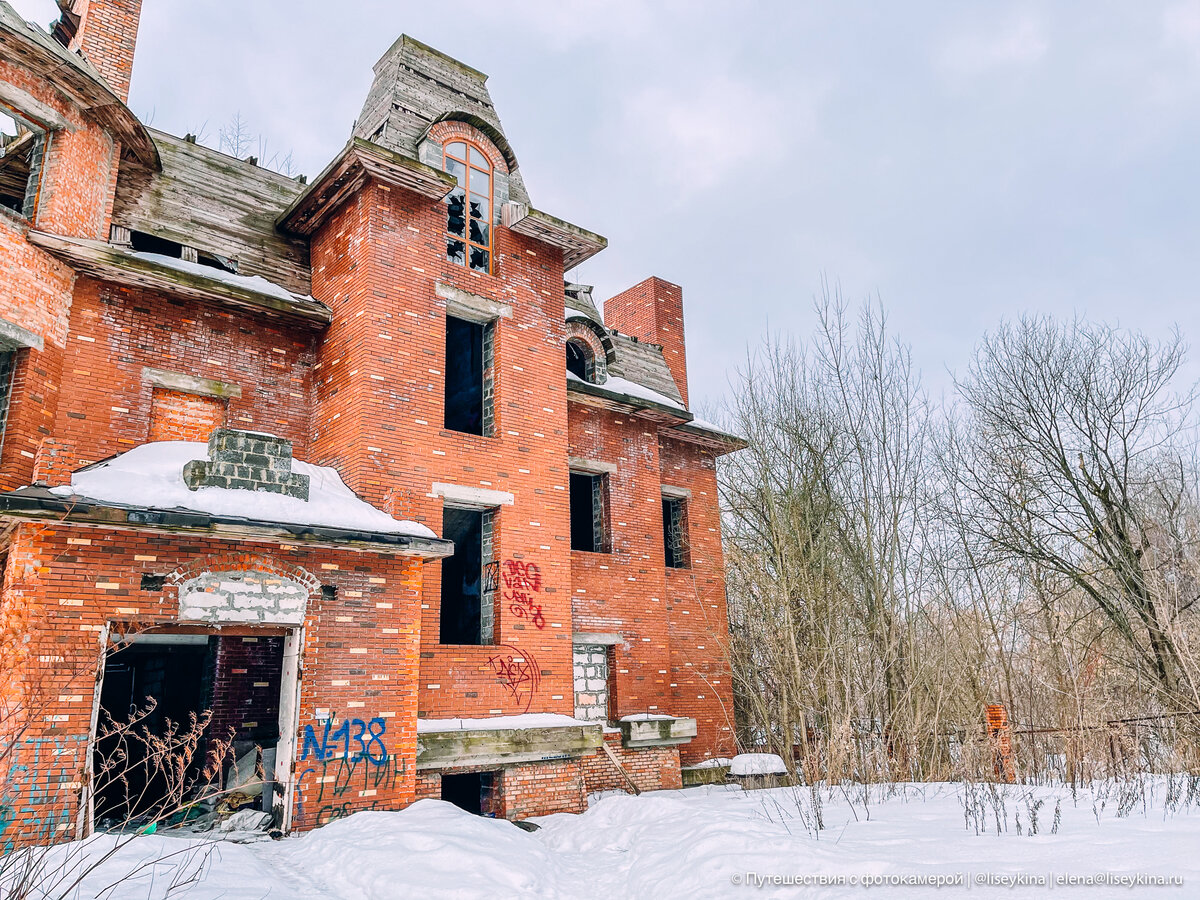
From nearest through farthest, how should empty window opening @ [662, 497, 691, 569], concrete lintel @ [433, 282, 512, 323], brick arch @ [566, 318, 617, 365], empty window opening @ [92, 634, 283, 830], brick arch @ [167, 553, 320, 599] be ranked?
brick arch @ [167, 553, 320, 599] → empty window opening @ [92, 634, 283, 830] → concrete lintel @ [433, 282, 512, 323] → brick arch @ [566, 318, 617, 365] → empty window opening @ [662, 497, 691, 569]

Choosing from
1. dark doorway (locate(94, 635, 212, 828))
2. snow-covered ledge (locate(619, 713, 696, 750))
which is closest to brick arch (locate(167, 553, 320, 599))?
dark doorway (locate(94, 635, 212, 828))

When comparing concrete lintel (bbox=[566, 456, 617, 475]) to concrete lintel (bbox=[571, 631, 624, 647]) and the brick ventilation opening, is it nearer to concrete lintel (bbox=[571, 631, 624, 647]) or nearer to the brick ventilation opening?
concrete lintel (bbox=[571, 631, 624, 647])

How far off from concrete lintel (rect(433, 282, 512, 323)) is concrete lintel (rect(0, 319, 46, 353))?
563 cm

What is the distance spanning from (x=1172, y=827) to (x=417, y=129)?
14.6 meters

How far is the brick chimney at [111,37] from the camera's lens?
1329 cm

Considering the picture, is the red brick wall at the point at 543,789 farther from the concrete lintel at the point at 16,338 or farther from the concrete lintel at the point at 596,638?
the concrete lintel at the point at 16,338

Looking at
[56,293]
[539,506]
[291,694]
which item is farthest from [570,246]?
[291,694]

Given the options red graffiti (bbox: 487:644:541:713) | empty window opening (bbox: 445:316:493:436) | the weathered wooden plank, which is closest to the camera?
red graffiti (bbox: 487:644:541:713)

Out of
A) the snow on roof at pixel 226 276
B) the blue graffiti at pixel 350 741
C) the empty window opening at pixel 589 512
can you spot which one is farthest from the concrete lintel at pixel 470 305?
the blue graffiti at pixel 350 741

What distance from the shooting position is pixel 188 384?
11.9 meters

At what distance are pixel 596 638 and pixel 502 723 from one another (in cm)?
377

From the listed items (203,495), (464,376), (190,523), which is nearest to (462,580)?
(464,376)

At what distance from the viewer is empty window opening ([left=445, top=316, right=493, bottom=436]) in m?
15.1

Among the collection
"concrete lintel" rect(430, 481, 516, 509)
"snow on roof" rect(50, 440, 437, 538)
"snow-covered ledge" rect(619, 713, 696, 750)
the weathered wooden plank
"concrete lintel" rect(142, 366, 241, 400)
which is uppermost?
the weathered wooden plank
